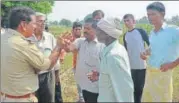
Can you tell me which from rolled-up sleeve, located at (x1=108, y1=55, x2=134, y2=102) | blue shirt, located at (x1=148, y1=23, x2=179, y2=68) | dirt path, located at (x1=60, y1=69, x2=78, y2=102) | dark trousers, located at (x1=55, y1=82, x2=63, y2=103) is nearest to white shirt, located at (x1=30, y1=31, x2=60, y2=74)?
dark trousers, located at (x1=55, y1=82, x2=63, y2=103)

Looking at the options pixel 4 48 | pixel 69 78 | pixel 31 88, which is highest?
pixel 4 48

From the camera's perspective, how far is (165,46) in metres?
3.76

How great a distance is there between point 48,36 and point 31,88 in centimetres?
140

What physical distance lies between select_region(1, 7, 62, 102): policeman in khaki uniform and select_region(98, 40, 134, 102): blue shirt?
0.69 meters

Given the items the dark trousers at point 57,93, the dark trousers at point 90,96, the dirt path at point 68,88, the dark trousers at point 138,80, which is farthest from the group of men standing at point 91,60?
the dirt path at point 68,88

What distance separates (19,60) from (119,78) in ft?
3.29

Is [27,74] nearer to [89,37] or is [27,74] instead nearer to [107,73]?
[107,73]

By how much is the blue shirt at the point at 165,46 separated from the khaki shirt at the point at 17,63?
4.28 feet

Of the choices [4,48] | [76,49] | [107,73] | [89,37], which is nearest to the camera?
→ [107,73]

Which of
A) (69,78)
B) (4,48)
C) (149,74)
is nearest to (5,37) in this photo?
(4,48)

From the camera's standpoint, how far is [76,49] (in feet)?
15.1

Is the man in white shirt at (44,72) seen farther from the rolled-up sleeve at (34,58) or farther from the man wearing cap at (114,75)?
the man wearing cap at (114,75)

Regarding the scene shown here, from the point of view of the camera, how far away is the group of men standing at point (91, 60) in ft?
10.1

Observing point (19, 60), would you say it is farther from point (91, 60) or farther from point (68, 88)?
point (68, 88)
